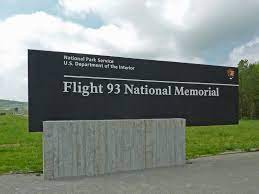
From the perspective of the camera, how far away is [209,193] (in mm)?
6309

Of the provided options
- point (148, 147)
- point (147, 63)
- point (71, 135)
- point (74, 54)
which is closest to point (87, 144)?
point (71, 135)

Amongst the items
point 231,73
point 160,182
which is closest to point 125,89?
point 160,182

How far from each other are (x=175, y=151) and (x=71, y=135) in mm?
2899

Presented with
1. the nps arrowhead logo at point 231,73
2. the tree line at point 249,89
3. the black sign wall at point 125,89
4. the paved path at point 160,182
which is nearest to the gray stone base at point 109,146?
the paved path at point 160,182

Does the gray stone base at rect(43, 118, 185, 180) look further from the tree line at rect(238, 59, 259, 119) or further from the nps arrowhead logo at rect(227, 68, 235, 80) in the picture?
the tree line at rect(238, 59, 259, 119)

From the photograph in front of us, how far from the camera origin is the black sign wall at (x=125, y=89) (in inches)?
326

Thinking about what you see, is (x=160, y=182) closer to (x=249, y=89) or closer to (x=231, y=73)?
(x=231, y=73)

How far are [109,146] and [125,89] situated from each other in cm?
164

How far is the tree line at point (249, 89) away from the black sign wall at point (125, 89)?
166 feet

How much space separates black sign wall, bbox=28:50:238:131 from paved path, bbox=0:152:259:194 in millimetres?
1555

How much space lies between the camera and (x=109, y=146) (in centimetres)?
836

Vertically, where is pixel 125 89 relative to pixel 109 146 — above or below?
above

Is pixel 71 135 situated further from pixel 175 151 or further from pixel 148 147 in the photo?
pixel 175 151

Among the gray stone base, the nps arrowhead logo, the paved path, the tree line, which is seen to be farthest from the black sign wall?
the tree line
